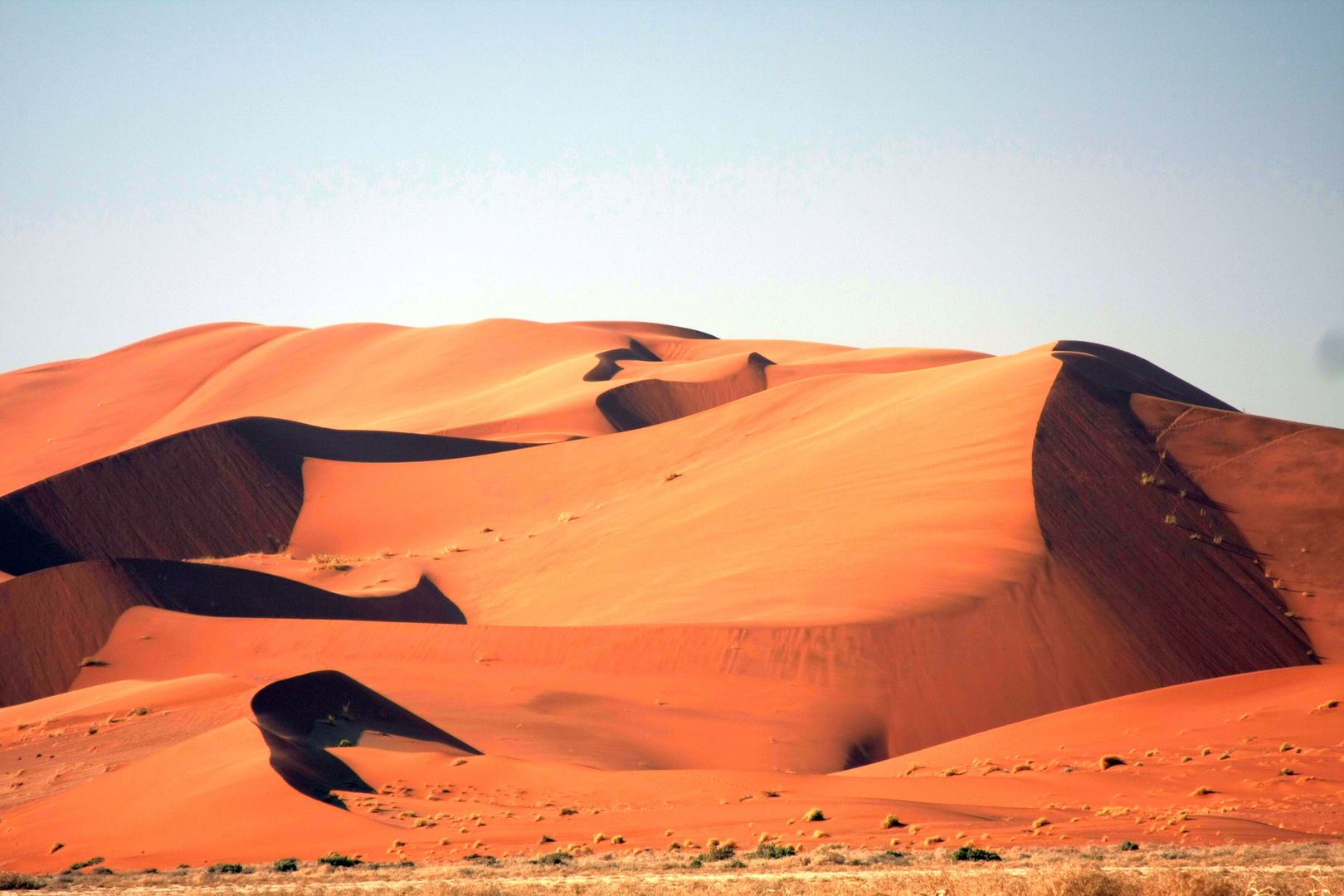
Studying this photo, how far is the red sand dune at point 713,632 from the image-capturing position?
13.5m

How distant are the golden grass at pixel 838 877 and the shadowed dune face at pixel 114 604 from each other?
14.4 meters

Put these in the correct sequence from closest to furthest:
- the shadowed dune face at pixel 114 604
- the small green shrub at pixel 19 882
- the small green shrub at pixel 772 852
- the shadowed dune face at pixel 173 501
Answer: the small green shrub at pixel 19 882 < the small green shrub at pixel 772 852 < the shadowed dune face at pixel 114 604 < the shadowed dune face at pixel 173 501

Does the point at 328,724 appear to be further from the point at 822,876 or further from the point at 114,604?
the point at 114,604

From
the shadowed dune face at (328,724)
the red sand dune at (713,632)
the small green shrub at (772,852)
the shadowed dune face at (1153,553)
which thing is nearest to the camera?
the small green shrub at (772,852)

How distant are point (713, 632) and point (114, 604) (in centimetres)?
1377

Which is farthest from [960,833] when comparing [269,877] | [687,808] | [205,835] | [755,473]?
[755,473]

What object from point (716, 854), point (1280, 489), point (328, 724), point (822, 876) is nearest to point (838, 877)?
point (822, 876)

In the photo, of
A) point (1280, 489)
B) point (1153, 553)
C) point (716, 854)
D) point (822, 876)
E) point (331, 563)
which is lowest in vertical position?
point (331, 563)

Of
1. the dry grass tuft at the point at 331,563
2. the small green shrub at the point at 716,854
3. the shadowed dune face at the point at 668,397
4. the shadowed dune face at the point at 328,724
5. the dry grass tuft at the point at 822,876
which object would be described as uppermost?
the shadowed dune face at the point at 668,397

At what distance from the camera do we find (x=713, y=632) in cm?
2081

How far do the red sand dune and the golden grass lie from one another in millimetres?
994

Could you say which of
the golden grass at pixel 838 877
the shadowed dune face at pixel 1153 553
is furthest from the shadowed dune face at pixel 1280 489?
the golden grass at pixel 838 877

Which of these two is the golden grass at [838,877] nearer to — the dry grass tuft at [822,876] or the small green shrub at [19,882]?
A: the dry grass tuft at [822,876]

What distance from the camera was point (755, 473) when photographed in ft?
104
